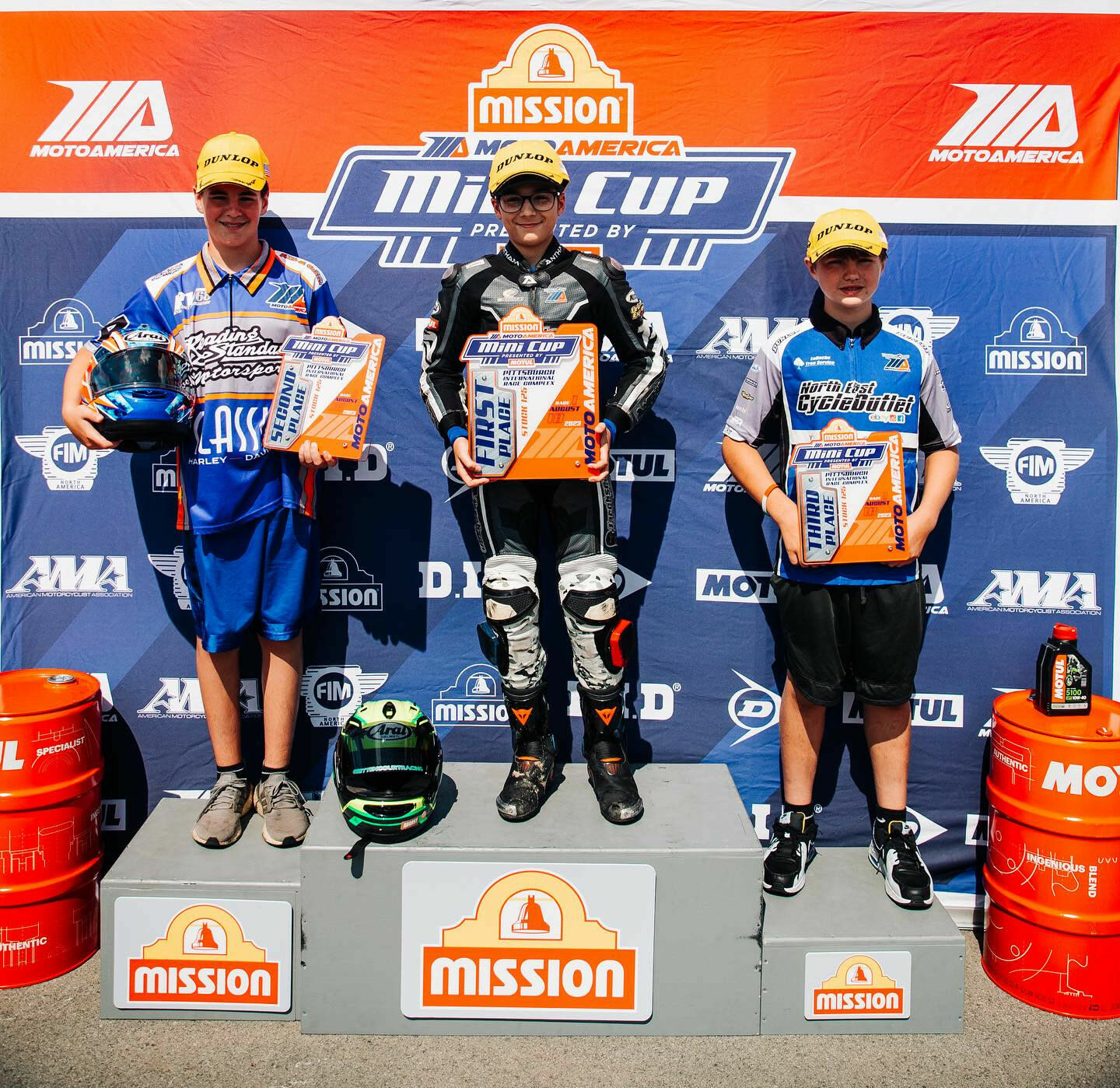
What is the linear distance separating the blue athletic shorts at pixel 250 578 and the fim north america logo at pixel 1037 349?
2.33 meters

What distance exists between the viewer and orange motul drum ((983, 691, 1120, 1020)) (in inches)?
108

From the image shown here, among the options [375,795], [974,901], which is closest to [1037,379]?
[974,901]

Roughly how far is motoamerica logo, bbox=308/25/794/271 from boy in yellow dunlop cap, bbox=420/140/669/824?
39 centimetres

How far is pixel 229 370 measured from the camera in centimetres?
289

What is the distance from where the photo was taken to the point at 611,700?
9.52 ft

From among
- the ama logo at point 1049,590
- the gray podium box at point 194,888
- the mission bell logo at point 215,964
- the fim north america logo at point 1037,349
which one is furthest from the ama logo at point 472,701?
the fim north america logo at point 1037,349

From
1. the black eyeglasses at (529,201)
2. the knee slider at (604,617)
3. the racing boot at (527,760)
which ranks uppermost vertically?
the black eyeglasses at (529,201)

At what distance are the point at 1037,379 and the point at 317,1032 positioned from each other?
3005mm

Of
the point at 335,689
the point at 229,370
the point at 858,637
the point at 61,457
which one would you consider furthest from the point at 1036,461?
the point at 61,457

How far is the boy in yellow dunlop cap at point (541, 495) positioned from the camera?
2805 mm

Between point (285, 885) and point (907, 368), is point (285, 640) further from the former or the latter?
point (907, 368)

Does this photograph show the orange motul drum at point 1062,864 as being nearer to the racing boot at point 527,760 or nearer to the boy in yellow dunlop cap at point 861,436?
the boy in yellow dunlop cap at point 861,436

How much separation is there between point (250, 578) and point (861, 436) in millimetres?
1841

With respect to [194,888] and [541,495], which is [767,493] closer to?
[541,495]
